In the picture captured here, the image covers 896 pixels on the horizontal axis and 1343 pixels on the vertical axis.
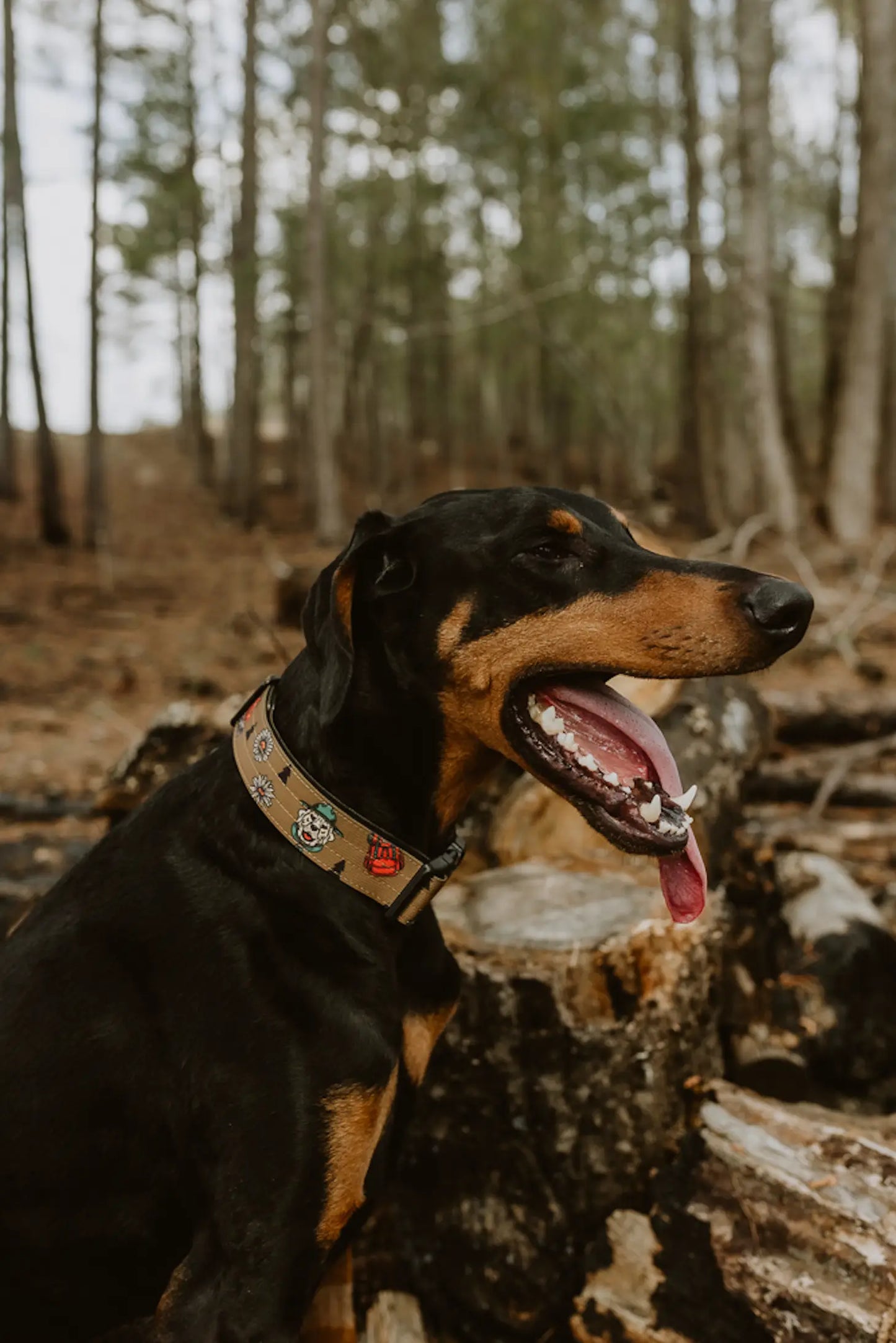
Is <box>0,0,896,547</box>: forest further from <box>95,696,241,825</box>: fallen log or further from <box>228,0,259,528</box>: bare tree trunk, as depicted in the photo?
<box>95,696,241,825</box>: fallen log

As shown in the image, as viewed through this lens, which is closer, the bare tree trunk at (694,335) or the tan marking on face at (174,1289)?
the tan marking on face at (174,1289)

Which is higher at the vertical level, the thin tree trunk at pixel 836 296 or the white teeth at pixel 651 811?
the thin tree trunk at pixel 836 296

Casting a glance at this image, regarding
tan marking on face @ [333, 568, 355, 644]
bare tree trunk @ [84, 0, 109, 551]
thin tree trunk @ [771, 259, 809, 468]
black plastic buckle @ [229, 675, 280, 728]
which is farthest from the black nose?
thin tree trunk @ [771, 259, 809, 468]

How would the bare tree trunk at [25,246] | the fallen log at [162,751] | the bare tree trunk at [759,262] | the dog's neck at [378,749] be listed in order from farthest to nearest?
the bare tree trunk at [25,246] → the bare tree trunk at [759,262] → the fallen log at [162,751] → the dog's neck at [378,749]

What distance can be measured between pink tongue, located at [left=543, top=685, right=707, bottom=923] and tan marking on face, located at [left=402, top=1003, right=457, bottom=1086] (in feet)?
2.13

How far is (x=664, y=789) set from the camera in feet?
8.49

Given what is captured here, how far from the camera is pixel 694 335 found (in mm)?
19328

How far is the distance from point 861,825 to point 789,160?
97.6 ft

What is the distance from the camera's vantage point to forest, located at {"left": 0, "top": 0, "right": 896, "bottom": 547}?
45.1 feet

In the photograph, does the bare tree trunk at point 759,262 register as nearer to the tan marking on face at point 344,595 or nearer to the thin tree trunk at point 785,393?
the thin tree trunk at point 785,393

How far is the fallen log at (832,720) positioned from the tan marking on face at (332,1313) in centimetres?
470

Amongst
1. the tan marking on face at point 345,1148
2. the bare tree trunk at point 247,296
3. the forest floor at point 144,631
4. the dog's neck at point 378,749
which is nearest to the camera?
the tan marking on face at point 345,1148

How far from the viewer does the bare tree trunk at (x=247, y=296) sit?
63.4 feet

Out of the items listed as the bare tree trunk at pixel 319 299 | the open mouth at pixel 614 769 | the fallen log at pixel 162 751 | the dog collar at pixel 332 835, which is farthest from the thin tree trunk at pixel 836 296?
the dog collar at pixel 332 835
